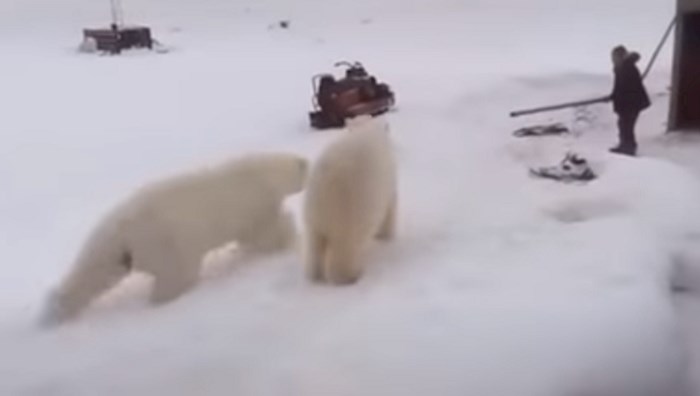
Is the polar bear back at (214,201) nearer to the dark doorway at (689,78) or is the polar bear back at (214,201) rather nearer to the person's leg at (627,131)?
the person's leg at (627,131)

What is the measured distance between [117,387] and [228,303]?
1.28 ft

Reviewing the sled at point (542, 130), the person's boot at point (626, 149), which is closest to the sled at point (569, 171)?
the person's boot at point (626, 149)

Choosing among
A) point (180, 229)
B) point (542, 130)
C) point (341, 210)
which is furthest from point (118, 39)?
point (341, 210)

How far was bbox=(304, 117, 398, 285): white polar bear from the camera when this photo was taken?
1.93 m

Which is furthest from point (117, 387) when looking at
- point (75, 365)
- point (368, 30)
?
point (368, 30)

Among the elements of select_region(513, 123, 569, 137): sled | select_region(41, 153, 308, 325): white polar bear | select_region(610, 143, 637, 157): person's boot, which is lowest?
select_region(610, 143, 637, 157): person's boot

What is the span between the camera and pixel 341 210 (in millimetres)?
1933

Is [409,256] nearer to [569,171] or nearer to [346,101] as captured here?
[569,171]

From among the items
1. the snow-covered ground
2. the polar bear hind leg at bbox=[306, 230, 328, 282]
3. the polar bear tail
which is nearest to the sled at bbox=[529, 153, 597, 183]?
the snow-covered ground

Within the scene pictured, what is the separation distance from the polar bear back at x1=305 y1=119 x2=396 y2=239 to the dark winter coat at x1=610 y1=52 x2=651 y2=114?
5.81 feet

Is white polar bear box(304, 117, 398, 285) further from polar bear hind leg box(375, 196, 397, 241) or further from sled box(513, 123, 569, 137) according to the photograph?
sled box(513, 123, 569, 137)

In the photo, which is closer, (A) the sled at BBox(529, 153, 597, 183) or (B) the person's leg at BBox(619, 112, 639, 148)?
(A) the sled at BBox(529, 153, 597, 183)

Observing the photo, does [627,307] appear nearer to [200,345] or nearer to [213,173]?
[200,345]

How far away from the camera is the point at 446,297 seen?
67.7 inches
